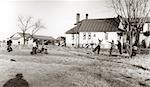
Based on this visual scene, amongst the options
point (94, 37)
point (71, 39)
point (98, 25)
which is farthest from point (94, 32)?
point (71, 39)

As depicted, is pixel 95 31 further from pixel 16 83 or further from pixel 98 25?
pixel 16 83

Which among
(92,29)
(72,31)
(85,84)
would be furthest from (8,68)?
(72,31)

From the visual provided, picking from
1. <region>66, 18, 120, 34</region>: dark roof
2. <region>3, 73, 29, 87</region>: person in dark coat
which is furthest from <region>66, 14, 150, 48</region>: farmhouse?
<region>3, 73, 29, 87</region>: person in dark coat

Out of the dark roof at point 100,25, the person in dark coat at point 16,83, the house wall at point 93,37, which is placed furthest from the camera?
the dark roof at point 100,25

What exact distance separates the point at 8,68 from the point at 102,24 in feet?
139

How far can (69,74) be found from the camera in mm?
12227

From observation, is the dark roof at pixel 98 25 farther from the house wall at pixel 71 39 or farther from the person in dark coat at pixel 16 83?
the person in dark coat at pixel 16 83

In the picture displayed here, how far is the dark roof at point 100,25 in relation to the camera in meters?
51.9

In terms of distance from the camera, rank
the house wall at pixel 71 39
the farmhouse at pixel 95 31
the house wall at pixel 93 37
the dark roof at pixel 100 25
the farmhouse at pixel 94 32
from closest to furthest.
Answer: the farmhouse at pixel 95 31 → the house wall at pixel 93 37 → the farmhouse at pixel 94 32 → the dark roof at pixel 100 25 → the house wall at pixel 71 39

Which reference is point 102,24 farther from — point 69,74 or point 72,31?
point 69,74

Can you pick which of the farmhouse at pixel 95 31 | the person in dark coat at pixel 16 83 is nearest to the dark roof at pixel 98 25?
the farmhouse at pixel 95 31

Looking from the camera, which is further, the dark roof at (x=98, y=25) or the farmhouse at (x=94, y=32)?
the dark roof at (x=98, y=25)

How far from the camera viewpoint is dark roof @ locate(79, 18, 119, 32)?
51.9m

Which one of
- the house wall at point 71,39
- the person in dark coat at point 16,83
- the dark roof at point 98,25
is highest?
the dark roof at point 98,25
